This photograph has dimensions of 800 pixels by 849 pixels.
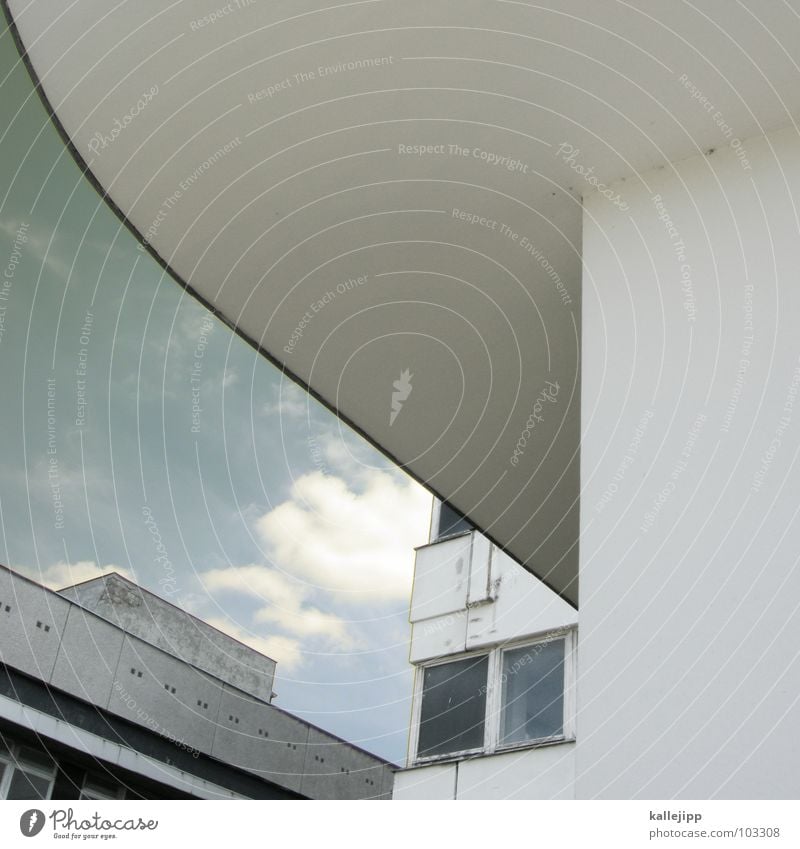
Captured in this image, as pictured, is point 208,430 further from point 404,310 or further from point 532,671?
point 532,671

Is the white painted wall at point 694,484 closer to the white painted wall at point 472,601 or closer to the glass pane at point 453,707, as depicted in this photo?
the white painted wall at point 472,601

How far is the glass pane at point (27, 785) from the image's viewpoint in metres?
13.2

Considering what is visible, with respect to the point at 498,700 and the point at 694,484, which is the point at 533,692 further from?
the point at 694,484

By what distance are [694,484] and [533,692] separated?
349 inches

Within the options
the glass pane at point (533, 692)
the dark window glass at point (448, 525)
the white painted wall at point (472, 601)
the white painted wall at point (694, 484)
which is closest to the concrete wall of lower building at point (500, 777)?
the glass pane at point (533, 692)

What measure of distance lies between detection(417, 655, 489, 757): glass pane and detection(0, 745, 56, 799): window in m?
4.99

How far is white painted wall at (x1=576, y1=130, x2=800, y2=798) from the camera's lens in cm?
234

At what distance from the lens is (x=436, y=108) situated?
3.11 meters

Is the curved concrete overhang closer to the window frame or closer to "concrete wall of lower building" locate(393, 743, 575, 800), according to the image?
"concrete wall of lower building" locate(393, 743, 575, 800)

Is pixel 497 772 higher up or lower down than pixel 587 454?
higher up

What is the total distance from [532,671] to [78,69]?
934 centimetres

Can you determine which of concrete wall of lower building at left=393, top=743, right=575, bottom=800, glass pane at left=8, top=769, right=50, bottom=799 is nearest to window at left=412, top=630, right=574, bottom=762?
concrete wall of lower building at left=393, top=743, right=575, bottom=800

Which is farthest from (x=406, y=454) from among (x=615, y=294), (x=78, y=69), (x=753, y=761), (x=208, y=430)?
(x=753, y=761)

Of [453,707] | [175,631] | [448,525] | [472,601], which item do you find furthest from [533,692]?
[175,631]
